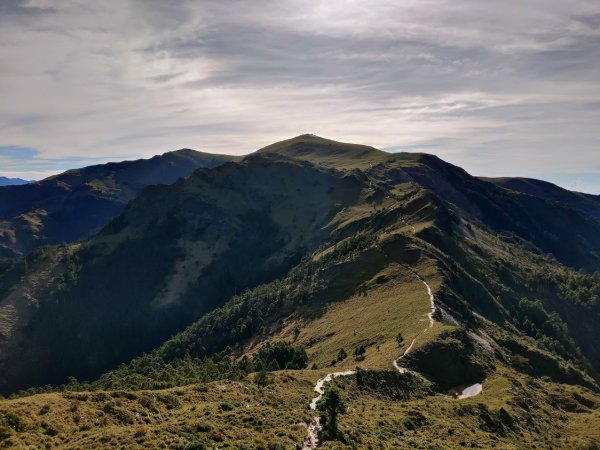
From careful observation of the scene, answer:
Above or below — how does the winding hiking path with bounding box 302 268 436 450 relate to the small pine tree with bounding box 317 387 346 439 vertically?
below

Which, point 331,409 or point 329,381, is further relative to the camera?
point 329,381

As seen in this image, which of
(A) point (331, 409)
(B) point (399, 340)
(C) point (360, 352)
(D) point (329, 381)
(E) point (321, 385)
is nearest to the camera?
(A) point (331, 409)

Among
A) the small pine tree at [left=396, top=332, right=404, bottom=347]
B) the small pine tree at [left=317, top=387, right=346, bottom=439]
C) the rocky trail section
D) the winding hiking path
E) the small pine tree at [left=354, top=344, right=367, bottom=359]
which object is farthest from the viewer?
the small pine tree at [left=354, top=344, right=367, bottom=359]

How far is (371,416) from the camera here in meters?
64.2

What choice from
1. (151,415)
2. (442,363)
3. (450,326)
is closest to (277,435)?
(151,415)

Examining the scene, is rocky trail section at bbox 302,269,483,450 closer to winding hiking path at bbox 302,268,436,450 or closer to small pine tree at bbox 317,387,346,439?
winding hiking path at bbox 302,268,436,450

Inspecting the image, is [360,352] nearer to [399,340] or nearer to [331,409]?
[399,340]

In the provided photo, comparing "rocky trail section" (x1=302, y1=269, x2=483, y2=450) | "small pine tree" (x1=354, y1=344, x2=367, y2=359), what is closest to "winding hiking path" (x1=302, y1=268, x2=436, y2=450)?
"rocky trail section" (x1=302, y1=269, x2=483, y2=450)

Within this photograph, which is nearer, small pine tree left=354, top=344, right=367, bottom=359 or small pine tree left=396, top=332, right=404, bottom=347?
small pine tree left=396, top=332, right=404, bottom=347

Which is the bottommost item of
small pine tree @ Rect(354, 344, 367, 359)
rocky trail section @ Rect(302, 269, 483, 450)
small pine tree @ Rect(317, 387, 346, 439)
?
small pine tree @ Rect(354, 344, 367, 359)

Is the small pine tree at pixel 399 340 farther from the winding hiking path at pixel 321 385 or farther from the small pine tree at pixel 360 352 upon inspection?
the small pine tree at pixel 360 352

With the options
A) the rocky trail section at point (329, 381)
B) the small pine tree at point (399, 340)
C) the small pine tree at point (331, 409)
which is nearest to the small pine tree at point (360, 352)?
the small pine tree at point (399, 340)

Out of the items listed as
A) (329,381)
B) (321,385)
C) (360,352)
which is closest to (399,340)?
(360,352)

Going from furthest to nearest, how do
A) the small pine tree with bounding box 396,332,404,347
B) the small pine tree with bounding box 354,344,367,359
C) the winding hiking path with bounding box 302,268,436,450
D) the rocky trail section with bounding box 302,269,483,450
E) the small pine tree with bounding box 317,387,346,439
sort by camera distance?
the small pine tree with bounding box 354,344,367,359
the small pine tree with bounding box 396,332,404,347
the small pine tree with bounding box 317,387,346,439
the rocky trail section with bounding box 302,269,483,450
the winding hiking path with bounding box 302,268,436,450
